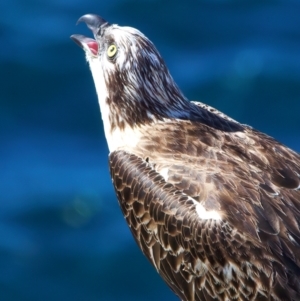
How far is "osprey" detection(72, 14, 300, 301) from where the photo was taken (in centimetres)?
1095

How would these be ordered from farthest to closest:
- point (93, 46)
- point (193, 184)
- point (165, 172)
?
point (93, 46) < point (165, 172) < point (193, 184)

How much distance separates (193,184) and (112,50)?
1823 millimetres

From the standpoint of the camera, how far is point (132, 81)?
40.1 ft

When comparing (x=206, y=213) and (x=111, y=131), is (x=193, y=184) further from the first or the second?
(x=111, y=131)

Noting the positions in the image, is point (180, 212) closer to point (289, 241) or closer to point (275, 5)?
point (289, 241)

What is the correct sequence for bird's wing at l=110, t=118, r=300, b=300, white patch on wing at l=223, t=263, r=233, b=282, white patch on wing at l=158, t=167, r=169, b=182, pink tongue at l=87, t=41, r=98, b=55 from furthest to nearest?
pink tongue at l=87, t=41, r=98, b=55 → white patch on wing at l=158, t=167, r=169, b=182 → white patch on wing at l=223, t=263, r=233, b=282 → bird's wing at l=110, t=118, r=300, b=300

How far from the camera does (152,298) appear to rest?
14.4 m

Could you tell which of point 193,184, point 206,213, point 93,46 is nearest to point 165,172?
point 193,184

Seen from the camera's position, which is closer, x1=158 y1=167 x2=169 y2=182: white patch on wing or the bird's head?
x1=158 y1=167 x2=169 y2=182: white patch on wing

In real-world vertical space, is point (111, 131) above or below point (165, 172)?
above

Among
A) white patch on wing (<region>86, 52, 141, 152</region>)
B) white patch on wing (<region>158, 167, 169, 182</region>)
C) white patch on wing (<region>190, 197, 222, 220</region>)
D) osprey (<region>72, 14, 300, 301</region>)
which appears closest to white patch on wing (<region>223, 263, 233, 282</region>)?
osprey (<region>72, 14, 300, 301</region>)

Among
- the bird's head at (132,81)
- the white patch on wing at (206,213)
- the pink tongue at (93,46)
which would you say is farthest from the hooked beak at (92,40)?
the white patch on wing at (206,213)

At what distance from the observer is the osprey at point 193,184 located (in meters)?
10.9

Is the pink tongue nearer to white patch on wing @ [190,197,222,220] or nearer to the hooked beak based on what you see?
the hooked beak
